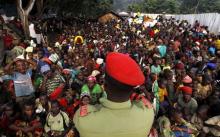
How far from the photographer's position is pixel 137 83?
2270 mm

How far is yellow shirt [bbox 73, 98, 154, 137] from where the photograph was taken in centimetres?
231

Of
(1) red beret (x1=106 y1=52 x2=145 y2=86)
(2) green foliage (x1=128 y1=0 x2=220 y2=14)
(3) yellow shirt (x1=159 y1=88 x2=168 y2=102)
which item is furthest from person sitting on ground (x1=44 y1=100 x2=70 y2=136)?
(2) green foliage (x1=128 y1=0 x2=220 y2=14)

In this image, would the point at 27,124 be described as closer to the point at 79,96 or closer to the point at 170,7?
the point at 79,96

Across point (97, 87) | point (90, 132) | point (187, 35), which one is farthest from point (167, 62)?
point (90, 132)

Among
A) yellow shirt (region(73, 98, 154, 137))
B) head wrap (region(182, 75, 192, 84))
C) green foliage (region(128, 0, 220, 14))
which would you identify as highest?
yellow shirt (region(73, 98, 154, 137))

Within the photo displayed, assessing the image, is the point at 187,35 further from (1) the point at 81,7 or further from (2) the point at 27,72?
(1) the point at 81,7

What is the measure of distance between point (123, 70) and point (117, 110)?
10.0 inches

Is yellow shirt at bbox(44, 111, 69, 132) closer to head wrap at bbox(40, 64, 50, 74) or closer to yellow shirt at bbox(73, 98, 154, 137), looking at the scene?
head wrap at bbox(40, 64, 50, 74)

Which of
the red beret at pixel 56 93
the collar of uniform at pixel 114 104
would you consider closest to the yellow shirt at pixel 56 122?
the red beret at pixel 56 93

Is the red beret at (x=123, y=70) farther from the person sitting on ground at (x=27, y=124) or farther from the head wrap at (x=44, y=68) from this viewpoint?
the head wrap at (x=44, y=68)

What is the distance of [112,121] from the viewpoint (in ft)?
7.60

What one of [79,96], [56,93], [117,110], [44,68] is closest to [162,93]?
[79,96]

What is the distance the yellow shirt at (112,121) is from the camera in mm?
2314

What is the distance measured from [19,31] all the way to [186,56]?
903cm
